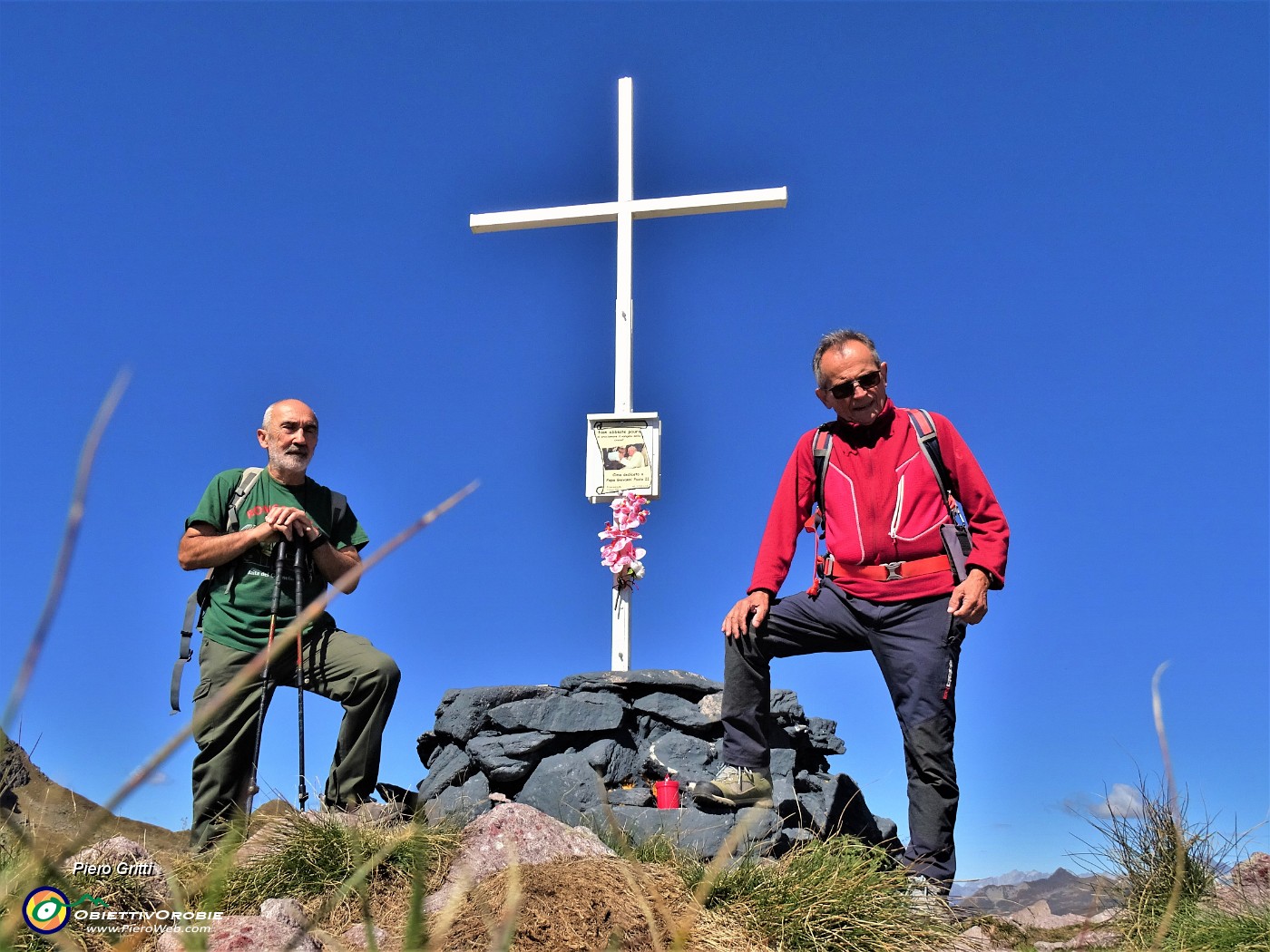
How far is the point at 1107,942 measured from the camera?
435cm

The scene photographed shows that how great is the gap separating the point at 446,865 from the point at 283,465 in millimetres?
2257

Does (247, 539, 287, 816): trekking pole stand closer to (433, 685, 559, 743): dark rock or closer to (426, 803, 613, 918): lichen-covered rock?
(426, 803, 613, 918): lichen-covered rock

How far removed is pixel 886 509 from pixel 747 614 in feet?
2.57

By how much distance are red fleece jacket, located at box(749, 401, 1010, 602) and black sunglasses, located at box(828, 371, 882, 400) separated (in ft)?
0.65

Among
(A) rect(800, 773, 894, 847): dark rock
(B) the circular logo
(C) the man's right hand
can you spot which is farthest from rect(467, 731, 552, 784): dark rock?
(B) the circular logo

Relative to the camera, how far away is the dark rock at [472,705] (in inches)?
264

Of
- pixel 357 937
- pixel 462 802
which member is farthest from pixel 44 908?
pixel 462 802

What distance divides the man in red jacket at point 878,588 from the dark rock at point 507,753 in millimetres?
1415

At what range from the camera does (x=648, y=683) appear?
6.87 m

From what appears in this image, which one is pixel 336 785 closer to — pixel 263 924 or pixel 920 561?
pixel 263 924

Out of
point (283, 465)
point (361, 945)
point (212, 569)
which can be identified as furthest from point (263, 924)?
point (283, 465)

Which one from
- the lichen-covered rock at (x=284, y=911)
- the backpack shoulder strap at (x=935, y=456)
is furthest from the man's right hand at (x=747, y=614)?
the lichen-covered rock at (x=284, y=911)

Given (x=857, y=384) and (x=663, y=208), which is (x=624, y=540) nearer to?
(x=663, y=208)

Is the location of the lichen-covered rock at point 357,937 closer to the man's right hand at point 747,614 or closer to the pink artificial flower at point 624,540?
the man's right hand at point 747,614
